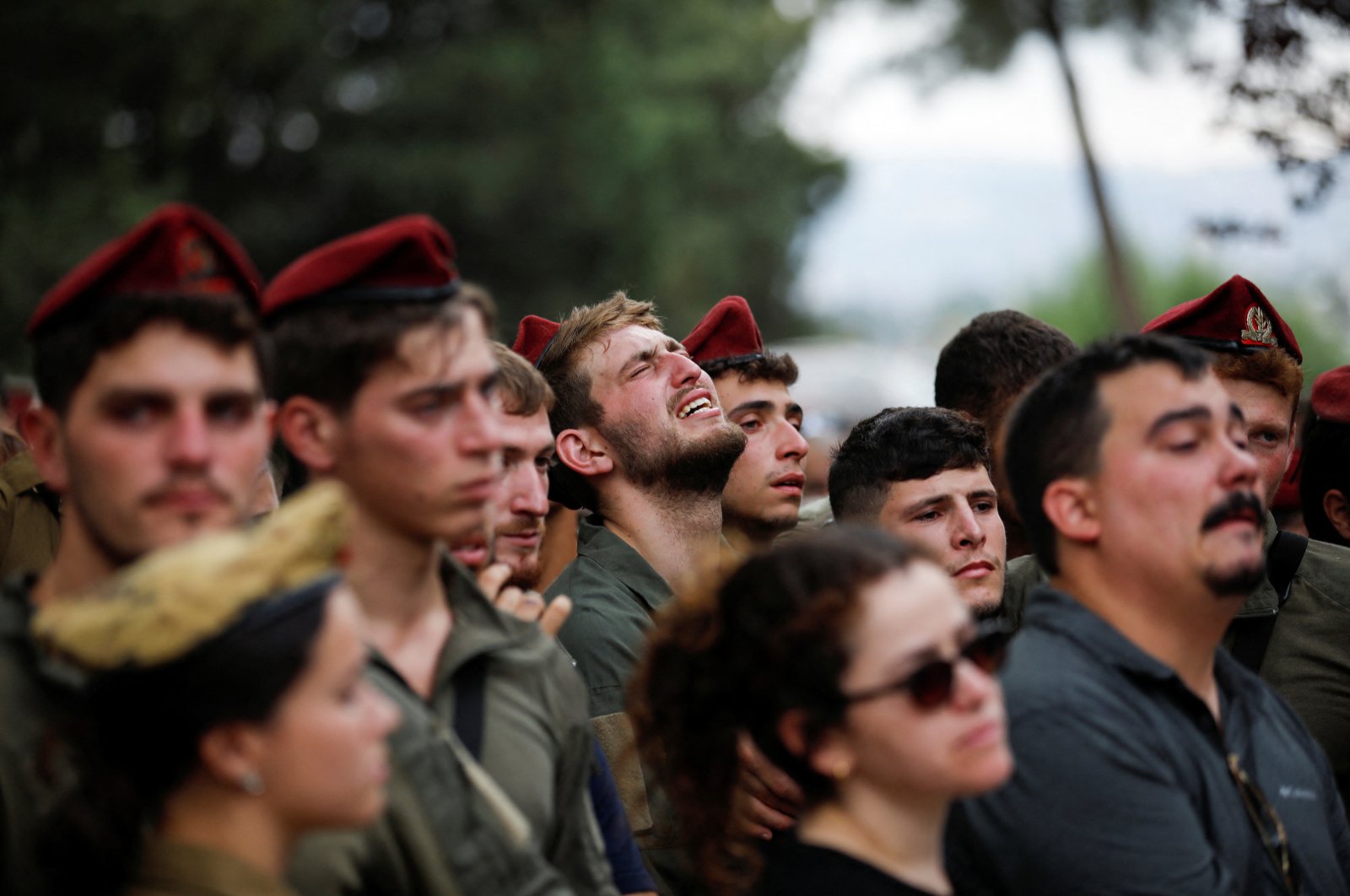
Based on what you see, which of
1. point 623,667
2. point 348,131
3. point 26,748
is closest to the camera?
point 26,748

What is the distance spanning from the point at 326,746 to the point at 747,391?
3492 millimetres

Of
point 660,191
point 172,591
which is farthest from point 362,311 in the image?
point 660,191

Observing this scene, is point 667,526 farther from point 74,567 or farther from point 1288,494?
point 1288,494

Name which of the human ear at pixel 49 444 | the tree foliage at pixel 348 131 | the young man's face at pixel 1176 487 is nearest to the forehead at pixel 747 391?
the young man's face at pixel 1176 487

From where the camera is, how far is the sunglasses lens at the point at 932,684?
270 cm

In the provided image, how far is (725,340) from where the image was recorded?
5.82 meters

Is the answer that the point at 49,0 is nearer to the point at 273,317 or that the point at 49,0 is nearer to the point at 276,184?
the point at 276,184

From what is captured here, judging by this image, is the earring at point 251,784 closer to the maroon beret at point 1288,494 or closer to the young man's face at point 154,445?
the young man's face at point 154,445

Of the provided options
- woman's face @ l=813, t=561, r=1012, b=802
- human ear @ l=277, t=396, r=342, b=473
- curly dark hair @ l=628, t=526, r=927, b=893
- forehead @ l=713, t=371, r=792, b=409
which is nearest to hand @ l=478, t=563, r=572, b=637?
curly dark hair @ l=628, t=526, r=927, b=893

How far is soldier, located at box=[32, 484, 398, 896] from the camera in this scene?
7.49 ft

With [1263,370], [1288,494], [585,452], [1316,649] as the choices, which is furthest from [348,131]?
[1316,649]

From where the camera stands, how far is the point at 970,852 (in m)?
3.15

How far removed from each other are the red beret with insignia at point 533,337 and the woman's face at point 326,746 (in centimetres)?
306

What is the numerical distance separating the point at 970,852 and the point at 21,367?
11.2 metres
